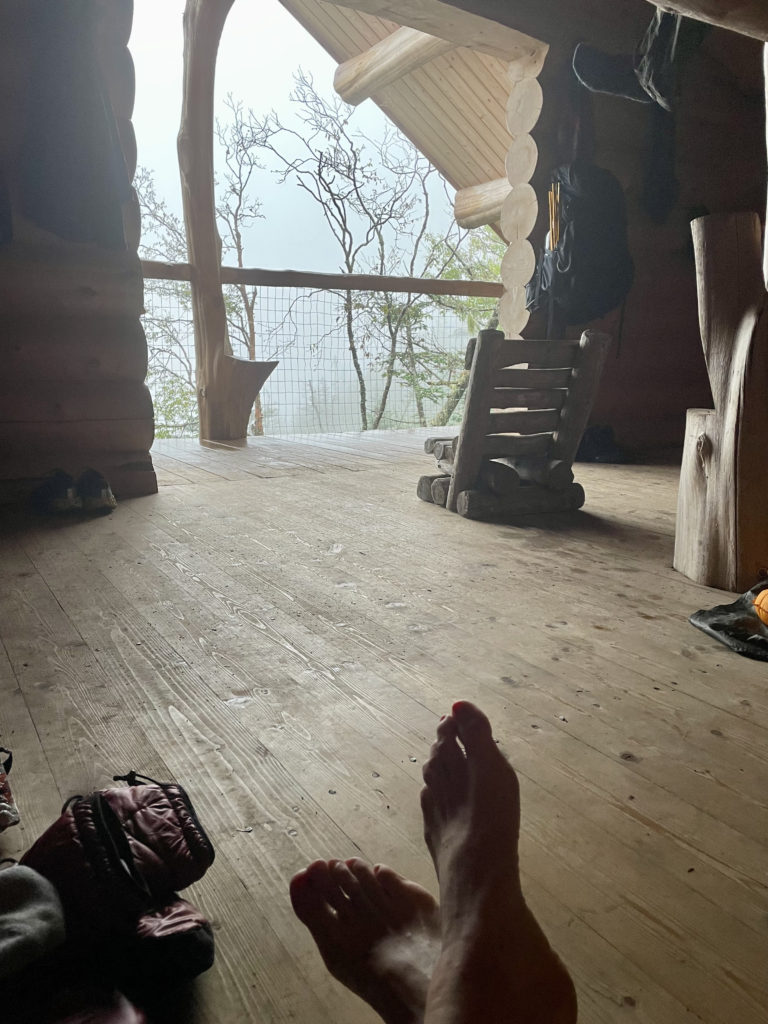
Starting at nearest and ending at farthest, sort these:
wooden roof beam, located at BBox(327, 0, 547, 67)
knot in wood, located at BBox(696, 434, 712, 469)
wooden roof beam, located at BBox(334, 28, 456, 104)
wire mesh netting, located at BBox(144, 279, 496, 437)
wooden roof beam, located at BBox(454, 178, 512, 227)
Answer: knot in wood, located at BBox(696, 434, 712, 469) → wooden roof beam, located at BBox(327, 0, 547, 67) → wooden roof beam, located at BBox(334, 28, 456, 104) → wire mesh netting, located at BBox(144, 279, 496, 437) → wooden roof beam, located at BBox(454, 178, 512, 227)

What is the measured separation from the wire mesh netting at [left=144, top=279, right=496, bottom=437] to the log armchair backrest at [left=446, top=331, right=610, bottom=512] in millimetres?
3881

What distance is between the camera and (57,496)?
11.4ft

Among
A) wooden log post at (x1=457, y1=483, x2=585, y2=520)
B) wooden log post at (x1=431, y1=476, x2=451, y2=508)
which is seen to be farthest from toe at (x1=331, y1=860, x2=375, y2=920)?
wooden log post at (x1=431, y1=476, x2=451, y2=508)

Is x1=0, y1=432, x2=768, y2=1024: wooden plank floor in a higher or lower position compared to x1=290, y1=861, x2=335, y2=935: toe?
lower

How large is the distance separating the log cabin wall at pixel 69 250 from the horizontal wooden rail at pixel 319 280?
201 centimetres

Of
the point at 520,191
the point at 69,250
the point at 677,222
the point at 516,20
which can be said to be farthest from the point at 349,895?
the point at 677,222

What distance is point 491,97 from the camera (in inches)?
303

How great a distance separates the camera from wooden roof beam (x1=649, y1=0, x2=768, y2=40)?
106 centimetres

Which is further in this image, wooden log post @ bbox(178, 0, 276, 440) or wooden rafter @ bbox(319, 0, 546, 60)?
wooden log post @ bbox(178, 0, 276, 440)

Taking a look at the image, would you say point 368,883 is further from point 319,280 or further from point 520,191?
point 319,280

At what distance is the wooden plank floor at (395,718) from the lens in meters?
0.97

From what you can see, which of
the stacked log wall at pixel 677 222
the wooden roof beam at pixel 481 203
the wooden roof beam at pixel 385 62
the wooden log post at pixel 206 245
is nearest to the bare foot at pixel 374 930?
the stacked log wall at pixel 677 222

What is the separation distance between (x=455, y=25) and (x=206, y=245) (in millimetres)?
2321

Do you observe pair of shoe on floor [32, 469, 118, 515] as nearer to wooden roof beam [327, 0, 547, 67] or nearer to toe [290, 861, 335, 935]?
toe [290, 861, 335, 935]
